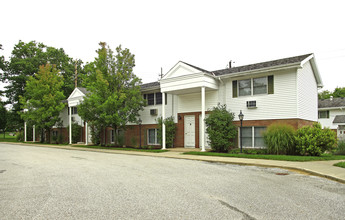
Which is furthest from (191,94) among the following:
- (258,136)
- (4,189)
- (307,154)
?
(4,189)

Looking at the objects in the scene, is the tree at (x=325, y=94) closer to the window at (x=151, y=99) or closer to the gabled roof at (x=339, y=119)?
the gabled roof at (x=339, y=119)

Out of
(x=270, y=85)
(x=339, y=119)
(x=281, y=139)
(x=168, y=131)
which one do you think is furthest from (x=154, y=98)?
(x=339, y=119)

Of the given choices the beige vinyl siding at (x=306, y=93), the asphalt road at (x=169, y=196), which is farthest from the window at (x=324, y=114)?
the asphalt road at (x=169, y=196)

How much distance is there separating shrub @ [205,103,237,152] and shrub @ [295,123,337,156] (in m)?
4.12

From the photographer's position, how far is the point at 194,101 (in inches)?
818

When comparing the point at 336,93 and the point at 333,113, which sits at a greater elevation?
the point at 336,93

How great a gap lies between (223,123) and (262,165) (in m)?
5.61

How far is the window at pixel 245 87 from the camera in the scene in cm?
1789

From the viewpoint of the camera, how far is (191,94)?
2102 cm

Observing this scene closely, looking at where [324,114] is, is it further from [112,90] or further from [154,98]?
[112,90]

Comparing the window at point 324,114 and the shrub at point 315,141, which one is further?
the window at point 324,114

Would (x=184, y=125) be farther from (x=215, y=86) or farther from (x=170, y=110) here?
(x=215, y=86)

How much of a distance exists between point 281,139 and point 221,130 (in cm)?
366

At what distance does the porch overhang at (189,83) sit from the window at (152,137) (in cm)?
483
